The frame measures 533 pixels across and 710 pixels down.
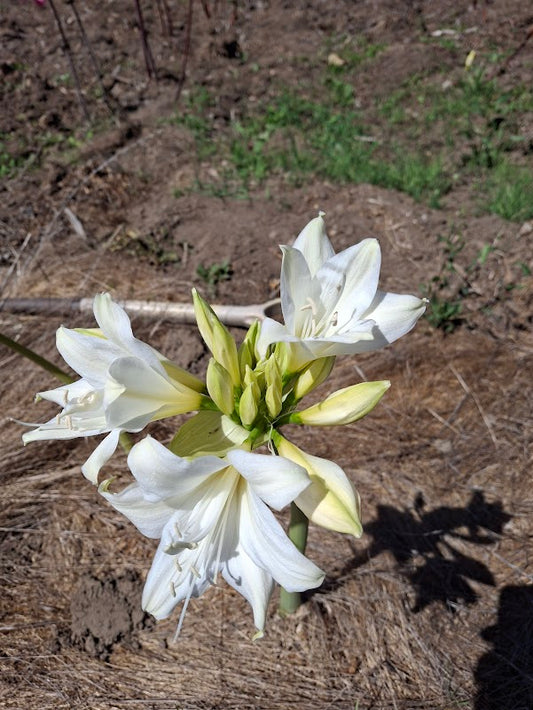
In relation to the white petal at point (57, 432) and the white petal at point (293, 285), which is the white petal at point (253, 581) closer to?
the white petal at point (57, 432)

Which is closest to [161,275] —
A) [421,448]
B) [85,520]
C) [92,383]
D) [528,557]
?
[85,520]

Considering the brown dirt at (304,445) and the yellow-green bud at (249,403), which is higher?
the yellow-green bud at (249,403)

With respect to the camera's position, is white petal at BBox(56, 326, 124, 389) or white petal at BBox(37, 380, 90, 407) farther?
white petal at BBox(37, 380, 90, 407)

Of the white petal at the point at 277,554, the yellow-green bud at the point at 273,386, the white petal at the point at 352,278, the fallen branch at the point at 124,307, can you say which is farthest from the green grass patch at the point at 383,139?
the white petal at the point at 277,554

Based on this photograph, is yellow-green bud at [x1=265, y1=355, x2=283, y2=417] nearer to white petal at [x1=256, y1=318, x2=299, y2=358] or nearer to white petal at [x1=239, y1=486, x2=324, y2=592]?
white petal at [x1=256, y1=318, x2=299, y2=358]

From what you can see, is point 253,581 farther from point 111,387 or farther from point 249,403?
point 111,387

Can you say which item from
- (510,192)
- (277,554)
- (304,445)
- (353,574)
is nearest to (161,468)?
(277,554)

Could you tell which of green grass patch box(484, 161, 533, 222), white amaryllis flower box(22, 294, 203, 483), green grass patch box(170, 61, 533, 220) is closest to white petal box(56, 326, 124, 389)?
white amaryllis flower box(22, 294, 203, 483)

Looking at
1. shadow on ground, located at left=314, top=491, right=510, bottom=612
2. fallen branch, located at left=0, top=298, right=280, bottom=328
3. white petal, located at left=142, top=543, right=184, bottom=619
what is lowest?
shadow on ground, located at left=314, top=491, right=510, bottom=612

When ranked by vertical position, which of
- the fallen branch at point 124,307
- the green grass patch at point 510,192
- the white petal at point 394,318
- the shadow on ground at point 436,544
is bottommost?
the shadow on ground at point 436,544

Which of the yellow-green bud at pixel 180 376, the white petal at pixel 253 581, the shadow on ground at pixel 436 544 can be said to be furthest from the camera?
the shadow on ground at pixel 436 544
